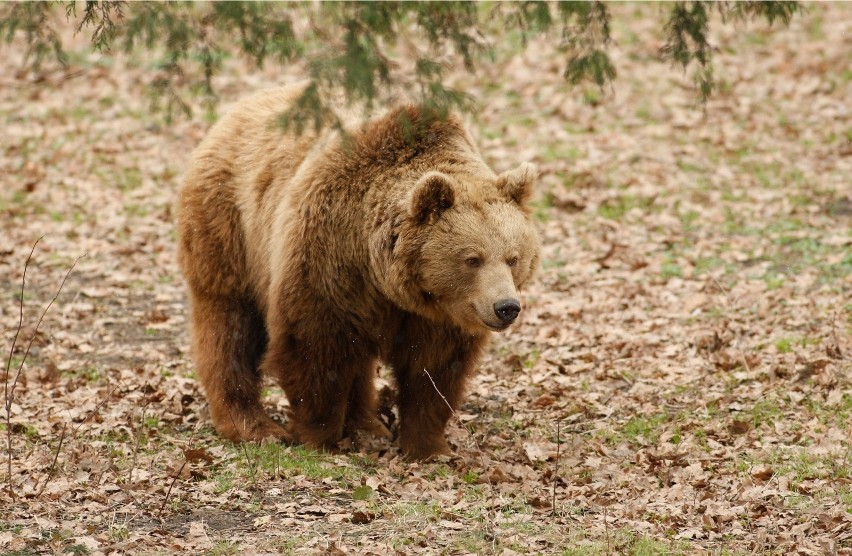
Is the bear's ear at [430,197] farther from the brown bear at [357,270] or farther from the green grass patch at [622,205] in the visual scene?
the green grass patch at [622,205]

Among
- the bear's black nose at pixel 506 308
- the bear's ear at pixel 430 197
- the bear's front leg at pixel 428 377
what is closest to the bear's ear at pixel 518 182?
the bear's ear at pixel 430 197

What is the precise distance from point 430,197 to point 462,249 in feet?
1.27

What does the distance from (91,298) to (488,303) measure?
5871 mm

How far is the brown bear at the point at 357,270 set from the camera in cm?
646

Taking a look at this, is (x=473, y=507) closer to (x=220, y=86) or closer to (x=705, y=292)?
(x=705, y=292)

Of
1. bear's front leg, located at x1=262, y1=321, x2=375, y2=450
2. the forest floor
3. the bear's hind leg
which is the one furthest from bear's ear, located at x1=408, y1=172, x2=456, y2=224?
the bear's hind leg

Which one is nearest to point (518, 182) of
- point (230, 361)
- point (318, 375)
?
point (318, 375)

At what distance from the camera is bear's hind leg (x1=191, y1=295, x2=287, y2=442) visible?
7473mm

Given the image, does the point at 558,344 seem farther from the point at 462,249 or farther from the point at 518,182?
the point at 462,249

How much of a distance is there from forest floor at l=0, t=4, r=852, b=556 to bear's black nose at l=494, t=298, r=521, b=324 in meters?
1.01

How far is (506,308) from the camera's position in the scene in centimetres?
616

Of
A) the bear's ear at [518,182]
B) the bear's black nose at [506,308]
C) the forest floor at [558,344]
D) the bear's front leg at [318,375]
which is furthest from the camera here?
the bear's front leg at [318,375]

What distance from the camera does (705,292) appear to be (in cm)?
1021

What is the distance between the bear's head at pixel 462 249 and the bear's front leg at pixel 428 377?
0.29 metres
